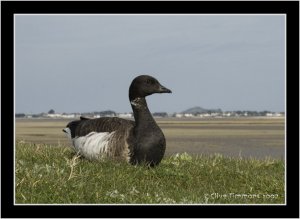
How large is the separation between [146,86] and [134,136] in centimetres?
117

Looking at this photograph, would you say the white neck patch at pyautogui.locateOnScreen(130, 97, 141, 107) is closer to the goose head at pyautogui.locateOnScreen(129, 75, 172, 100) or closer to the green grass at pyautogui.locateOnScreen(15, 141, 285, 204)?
the goose head at pyautogui.locateOnScreen(129, 75, 172, 100)

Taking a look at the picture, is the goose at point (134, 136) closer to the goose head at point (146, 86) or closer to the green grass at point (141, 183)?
the goose head at point (146, 86)

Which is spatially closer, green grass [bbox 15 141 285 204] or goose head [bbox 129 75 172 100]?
green grass [bbox 15 141 285 204]

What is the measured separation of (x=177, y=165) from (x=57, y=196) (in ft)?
14.1

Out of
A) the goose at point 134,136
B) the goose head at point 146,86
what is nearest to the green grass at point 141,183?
the goose at point 134,136

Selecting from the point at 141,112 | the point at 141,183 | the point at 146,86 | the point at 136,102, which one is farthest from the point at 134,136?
the point at 141,183

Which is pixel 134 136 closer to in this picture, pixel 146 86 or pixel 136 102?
pixel 136 102

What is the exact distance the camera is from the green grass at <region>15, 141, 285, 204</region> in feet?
29.9

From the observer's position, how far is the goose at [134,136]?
11.9 m

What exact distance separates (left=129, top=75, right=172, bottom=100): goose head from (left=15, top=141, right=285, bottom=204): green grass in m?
1.70

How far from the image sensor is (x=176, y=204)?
27.3ft

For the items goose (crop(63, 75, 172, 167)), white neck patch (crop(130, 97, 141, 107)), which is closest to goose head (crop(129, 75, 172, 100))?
goose (crop(63, 75, 172, 167))

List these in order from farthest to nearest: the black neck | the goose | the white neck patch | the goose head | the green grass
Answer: the white neck patch
the black neck
the goose head
the goose
the green grass

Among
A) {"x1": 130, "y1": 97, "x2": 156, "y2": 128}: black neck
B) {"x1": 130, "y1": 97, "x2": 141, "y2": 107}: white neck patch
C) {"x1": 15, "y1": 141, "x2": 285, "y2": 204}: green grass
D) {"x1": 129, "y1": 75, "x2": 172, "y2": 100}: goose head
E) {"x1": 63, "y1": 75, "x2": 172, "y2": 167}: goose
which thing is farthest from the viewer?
{"x1": 130, "y1": 97, "x2": 141, "y2": 107}: white neck patch
